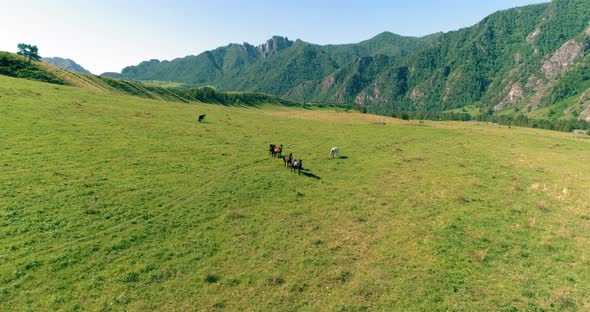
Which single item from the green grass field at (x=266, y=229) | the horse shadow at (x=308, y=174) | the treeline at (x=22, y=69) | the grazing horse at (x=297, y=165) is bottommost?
the green grass field at (x=266, y=229)

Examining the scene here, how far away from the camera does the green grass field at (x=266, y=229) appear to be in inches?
601

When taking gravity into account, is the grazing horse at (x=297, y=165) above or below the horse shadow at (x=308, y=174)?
above

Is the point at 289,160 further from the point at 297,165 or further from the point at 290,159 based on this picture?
the point at 297,165

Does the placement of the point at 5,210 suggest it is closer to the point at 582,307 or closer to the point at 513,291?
the point at 513,291

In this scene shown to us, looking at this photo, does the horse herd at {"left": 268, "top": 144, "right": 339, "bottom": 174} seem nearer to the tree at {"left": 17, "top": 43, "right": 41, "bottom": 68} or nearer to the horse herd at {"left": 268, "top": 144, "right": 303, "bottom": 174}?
the horse herd at {"left": 268, "top": 144, "right": 303, "bottom": 174}

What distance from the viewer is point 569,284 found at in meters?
16.6

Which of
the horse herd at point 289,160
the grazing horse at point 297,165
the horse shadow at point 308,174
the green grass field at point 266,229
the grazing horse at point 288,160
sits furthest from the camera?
the grazing horse at point 288,160

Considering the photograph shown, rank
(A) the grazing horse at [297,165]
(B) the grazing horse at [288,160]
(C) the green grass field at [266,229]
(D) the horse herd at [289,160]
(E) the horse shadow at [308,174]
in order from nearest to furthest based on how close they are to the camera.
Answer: (C) the green grass field at [266,229] → (E) the horse shadow at [308,174] → (A) the grazing horse at [297,165] → (D) the horse herd at [289,160] → (B) the grazing horse at [288,160]

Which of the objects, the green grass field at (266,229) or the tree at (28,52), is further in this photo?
the tree at (28,52)

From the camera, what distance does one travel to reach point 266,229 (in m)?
21.5

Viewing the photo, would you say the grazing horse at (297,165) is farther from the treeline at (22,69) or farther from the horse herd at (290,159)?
the treeline at (22,69)

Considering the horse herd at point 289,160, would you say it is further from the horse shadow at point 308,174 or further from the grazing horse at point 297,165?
the horse shadow at point 308,174

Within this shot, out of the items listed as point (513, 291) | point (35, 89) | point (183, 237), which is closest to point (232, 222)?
point (183, 237)

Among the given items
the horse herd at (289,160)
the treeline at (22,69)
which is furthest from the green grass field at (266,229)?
the treeline at (22,69)
